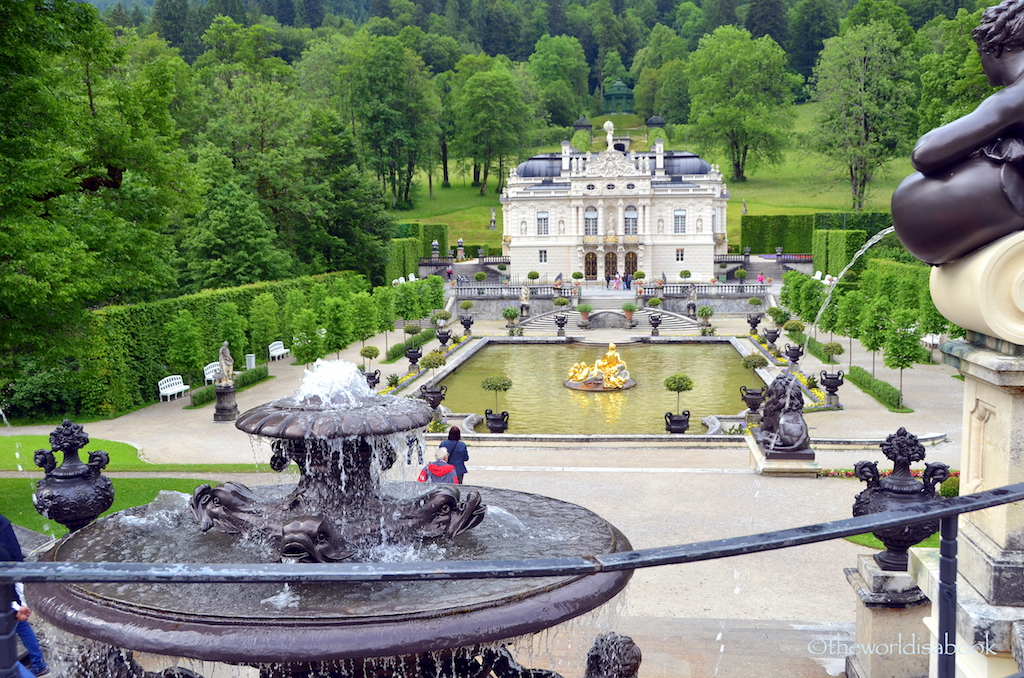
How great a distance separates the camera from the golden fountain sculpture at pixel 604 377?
30.5m

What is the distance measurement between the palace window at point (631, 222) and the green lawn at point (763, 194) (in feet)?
55.4

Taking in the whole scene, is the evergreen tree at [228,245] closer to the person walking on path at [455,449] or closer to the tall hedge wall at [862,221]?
the person walking on path at [455,449]

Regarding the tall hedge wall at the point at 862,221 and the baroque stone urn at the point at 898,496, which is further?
the tall hedge wall at the point at 862,221

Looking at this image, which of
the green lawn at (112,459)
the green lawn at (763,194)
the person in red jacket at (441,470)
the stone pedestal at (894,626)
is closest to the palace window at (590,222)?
the green lawn at (763,194)

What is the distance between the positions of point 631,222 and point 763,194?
26.3 m

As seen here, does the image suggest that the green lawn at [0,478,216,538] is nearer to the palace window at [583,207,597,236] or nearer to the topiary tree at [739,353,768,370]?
the topiary tree at [739,353,768,370]

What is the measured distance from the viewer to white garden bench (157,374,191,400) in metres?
28.5

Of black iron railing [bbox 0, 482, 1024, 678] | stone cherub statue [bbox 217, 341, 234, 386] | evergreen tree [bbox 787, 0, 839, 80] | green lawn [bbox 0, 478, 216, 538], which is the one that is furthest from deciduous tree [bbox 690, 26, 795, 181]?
black iron railing [bbox 0, 482, 1024, 678]

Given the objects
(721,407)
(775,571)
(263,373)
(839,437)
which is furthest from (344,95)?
(775,571)

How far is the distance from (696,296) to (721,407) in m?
26.9

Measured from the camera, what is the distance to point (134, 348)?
2833 cm

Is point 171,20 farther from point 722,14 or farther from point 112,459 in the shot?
point 112,459

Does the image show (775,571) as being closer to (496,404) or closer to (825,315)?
(496,404)

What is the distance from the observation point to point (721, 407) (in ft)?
89.7
